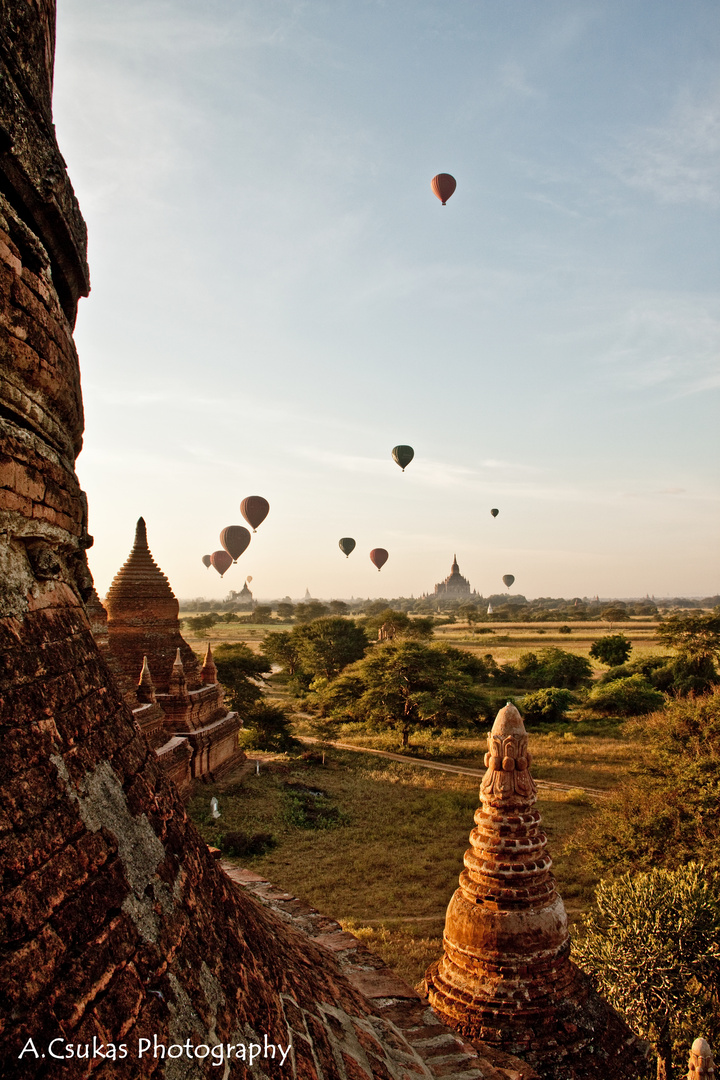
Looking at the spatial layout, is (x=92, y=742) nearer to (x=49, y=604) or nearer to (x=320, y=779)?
(x=49, y=604)

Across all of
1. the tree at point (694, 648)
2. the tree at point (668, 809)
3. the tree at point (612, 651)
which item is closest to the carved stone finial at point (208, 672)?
the tree at point (668, 809)

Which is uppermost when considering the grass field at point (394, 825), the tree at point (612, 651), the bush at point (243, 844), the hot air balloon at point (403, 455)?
the hot air balloon at point (403, 455)

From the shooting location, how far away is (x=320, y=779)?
889 inches

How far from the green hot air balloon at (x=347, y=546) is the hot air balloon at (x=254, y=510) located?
13.8 m

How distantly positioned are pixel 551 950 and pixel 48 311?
5.44 metres

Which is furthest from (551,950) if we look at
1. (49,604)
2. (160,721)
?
(160,721)

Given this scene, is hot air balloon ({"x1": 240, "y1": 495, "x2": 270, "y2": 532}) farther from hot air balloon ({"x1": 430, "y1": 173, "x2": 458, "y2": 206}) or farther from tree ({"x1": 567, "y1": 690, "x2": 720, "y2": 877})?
tree ({"x1": 567, "y1": 690, "x2": 720, "y2": 877})

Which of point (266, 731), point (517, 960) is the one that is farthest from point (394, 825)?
point (517, 960)

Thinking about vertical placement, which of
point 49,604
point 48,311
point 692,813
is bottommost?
point 692,813

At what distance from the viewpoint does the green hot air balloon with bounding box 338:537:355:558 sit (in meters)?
45.6

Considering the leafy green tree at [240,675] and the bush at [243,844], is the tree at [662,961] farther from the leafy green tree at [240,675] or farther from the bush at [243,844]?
the leafy green tree at [240,675]

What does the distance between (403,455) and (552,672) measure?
64.7 ft

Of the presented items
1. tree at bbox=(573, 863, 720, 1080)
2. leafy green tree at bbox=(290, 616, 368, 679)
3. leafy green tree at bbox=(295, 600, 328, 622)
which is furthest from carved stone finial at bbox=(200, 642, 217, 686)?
leafy green tree at bbox=(295, 600, 328, 622)

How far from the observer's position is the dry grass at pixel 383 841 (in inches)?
498
